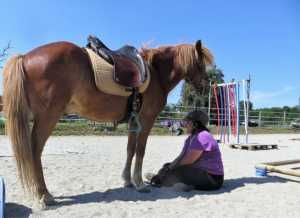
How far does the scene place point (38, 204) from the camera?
3318 mm

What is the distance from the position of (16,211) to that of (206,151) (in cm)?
243

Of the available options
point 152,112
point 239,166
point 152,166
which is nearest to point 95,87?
point 152,112

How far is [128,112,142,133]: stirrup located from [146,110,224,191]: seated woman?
738 millimetres

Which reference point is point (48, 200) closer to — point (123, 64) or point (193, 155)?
point (123, 64)

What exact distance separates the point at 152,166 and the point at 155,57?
2.45 metres

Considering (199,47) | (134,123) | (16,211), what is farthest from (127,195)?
(199,47)

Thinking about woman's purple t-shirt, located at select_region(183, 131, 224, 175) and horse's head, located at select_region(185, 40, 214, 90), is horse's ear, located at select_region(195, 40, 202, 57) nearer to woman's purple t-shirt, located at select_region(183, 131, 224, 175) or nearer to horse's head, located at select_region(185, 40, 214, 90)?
horse's head, located at select_region(185, 40, 214, 90)

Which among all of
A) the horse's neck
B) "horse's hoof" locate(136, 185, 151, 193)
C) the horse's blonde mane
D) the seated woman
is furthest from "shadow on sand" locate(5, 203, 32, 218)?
the horse's blonde mane

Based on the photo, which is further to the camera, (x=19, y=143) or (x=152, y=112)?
(x=152, y=112)

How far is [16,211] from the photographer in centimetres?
322

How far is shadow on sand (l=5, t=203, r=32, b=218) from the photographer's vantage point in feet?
10.2

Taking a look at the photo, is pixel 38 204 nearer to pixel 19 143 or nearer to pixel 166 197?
pixel 19 143

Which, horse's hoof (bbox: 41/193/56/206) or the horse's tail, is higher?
the horse's tail

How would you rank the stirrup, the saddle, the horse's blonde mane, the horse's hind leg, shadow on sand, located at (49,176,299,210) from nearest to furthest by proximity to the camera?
the horse's hind leg
shadow on sand, located at (49,176,299,210)
the saddle
the stirrup
the horse's blonde mane
